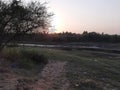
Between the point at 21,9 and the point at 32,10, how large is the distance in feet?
3.85

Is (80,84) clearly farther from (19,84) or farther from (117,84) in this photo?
(19,84)

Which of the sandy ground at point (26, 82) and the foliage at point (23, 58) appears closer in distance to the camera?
the sandy ground at point (26, 82)

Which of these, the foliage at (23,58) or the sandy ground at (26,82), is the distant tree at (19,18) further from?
the sandy ground at (26,82)

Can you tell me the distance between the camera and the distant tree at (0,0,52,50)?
74.6 feet

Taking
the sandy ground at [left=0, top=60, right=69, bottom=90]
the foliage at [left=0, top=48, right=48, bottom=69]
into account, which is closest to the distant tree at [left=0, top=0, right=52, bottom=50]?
the foliage at [left=0, top=48, right=48, bottom=69]

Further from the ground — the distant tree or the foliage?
the distant tree

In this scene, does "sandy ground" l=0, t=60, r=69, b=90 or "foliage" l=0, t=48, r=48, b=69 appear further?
"foliage" l=0, t=48, r=48, b=69

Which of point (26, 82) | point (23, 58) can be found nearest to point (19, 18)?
point (23, 58)

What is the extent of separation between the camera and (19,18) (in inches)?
910

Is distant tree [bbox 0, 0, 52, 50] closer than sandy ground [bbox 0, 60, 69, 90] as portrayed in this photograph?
No

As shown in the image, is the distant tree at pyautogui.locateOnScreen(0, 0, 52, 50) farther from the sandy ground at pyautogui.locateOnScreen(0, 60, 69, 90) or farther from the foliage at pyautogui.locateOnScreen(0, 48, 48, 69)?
the sandy ground at pyautogui.locateOnScreen(0, 60, 69, 90)

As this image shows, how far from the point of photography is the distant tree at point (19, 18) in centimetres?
2273

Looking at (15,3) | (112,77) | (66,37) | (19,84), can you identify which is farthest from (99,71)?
(66,37)

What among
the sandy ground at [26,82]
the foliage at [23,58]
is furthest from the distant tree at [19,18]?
the sandy ground at [26,82]
